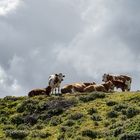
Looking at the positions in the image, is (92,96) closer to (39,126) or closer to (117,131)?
(39,126)

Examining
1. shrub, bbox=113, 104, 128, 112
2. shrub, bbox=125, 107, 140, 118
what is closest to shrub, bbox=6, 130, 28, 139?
shrub, bbox=113, 104, 128, 112

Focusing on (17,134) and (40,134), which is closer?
(40,134)

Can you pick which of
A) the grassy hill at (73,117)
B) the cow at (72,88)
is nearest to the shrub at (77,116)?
the grassy hill at (73,117)

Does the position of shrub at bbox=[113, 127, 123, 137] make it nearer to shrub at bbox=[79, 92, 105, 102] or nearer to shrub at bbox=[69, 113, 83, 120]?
shrub at bbox=[69, 113, 83, 120]

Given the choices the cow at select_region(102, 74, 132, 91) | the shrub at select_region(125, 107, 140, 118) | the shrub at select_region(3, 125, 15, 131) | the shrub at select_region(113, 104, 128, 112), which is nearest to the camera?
the shrub at select_region(125, 107, 140, 118)

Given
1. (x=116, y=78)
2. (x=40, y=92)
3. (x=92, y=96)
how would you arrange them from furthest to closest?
(x=116, y=78) < (x=40, y=92) < (x=92, y=96)

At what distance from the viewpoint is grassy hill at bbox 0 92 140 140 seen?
1496 inches

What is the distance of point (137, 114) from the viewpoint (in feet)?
132

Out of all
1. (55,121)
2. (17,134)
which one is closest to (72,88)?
(55,121)

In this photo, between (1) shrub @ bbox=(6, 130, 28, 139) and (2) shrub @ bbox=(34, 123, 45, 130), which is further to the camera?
(2) shrub @ bbox=(34, 123, 45, 130)

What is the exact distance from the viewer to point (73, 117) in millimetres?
41938

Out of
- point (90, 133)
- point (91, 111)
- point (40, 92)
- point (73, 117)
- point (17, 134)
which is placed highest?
point (40, 92)

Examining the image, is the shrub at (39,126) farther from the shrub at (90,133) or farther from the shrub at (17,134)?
the shrub at (90,133)

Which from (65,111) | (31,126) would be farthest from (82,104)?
(31,126)
